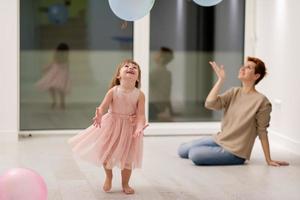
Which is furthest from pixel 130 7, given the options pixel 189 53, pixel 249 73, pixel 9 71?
pixel 189 53

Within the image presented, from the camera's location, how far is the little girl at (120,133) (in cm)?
385

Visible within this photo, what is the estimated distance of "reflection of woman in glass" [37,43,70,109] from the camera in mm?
6242

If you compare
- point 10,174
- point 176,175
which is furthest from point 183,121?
point 10,174

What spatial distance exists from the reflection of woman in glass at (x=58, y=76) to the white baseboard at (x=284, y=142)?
2101mm

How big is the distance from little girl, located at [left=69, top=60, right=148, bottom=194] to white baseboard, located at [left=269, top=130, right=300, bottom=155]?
2.04 m

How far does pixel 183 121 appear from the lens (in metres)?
6.55

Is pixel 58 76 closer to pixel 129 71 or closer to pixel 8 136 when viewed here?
pixel 8 136

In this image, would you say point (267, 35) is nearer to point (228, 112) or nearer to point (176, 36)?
point (176, 36)

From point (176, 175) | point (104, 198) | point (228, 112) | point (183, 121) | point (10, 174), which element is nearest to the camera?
point (10, 174)

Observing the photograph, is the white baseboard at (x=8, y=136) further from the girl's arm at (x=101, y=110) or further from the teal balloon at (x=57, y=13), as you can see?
the girl's arm at (x=101, y=110)

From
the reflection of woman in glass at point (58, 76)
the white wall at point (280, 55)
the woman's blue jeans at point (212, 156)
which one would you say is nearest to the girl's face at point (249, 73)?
the woman's blue jeans at point (212, 156)

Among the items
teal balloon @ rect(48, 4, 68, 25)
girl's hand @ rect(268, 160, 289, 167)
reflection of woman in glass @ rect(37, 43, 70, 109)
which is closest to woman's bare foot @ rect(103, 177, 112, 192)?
girl's hand @ rect(268, 160, 289, 167)

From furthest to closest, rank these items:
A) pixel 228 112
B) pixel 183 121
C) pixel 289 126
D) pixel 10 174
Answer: pixel 183 121
pixel 289 126
pixel 228 112
pixel 10 174

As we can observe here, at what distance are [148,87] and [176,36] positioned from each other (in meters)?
0.61
